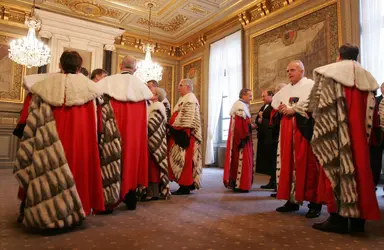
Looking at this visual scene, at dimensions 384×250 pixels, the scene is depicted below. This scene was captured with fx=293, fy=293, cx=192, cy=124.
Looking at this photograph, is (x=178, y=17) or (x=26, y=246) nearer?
(x=26, y=246)

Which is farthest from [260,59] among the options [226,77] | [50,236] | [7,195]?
[50,236]

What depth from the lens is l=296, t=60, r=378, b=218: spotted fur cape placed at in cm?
218

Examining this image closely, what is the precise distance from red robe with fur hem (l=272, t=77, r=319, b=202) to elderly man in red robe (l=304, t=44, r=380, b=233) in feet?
1.28

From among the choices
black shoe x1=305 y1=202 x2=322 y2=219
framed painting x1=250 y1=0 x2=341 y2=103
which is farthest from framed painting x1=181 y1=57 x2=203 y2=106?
black shoe x1=305 y1=202 x2=322 y2=219

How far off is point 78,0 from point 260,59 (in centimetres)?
525

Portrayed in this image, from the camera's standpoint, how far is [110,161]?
271 cm

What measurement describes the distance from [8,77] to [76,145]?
290 inches

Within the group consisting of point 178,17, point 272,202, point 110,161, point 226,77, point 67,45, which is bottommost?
point 272,202

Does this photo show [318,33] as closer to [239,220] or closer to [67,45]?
[239,220]

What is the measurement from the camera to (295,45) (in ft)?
22.4

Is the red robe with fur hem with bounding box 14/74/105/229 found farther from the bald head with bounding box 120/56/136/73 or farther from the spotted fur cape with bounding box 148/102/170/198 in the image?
the spotted fur cape with bounding box 148/102/170/198

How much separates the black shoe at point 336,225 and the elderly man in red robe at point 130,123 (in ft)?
5.75

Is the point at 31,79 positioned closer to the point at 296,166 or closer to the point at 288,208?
the point at 296,166

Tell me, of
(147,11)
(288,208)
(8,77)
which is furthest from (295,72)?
(8,77)
